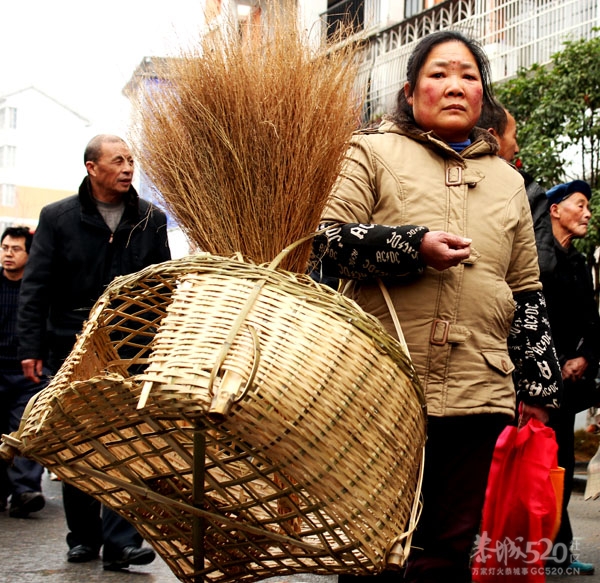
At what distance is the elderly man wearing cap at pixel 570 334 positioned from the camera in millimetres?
5410

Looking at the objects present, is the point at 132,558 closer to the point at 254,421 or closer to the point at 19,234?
the point at 254,421

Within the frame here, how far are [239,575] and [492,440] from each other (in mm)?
962

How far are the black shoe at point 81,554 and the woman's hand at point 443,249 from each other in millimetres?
3088

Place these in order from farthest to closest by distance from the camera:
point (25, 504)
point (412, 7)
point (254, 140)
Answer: point (412, 7)
point (25, 504)
point (254, 140)

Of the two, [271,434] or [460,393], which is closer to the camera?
[271,434]

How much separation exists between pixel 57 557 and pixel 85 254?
152 cm

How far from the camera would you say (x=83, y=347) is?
9.21 feet

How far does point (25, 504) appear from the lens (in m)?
7.07

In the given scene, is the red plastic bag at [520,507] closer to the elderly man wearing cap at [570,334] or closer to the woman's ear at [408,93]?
the elderly man wearing cap at [570,334]

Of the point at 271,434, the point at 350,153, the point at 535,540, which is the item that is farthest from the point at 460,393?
the point at 535,540

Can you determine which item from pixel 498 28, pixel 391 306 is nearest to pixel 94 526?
pixel 391 306

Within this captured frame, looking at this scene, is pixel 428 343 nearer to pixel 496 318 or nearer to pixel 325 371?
pixel 496 318

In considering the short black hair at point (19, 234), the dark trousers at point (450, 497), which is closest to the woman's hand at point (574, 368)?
the dark trousers at point (450, 497)

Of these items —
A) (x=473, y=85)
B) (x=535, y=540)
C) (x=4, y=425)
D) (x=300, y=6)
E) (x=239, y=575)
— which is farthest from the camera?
(x=4, y=425)
